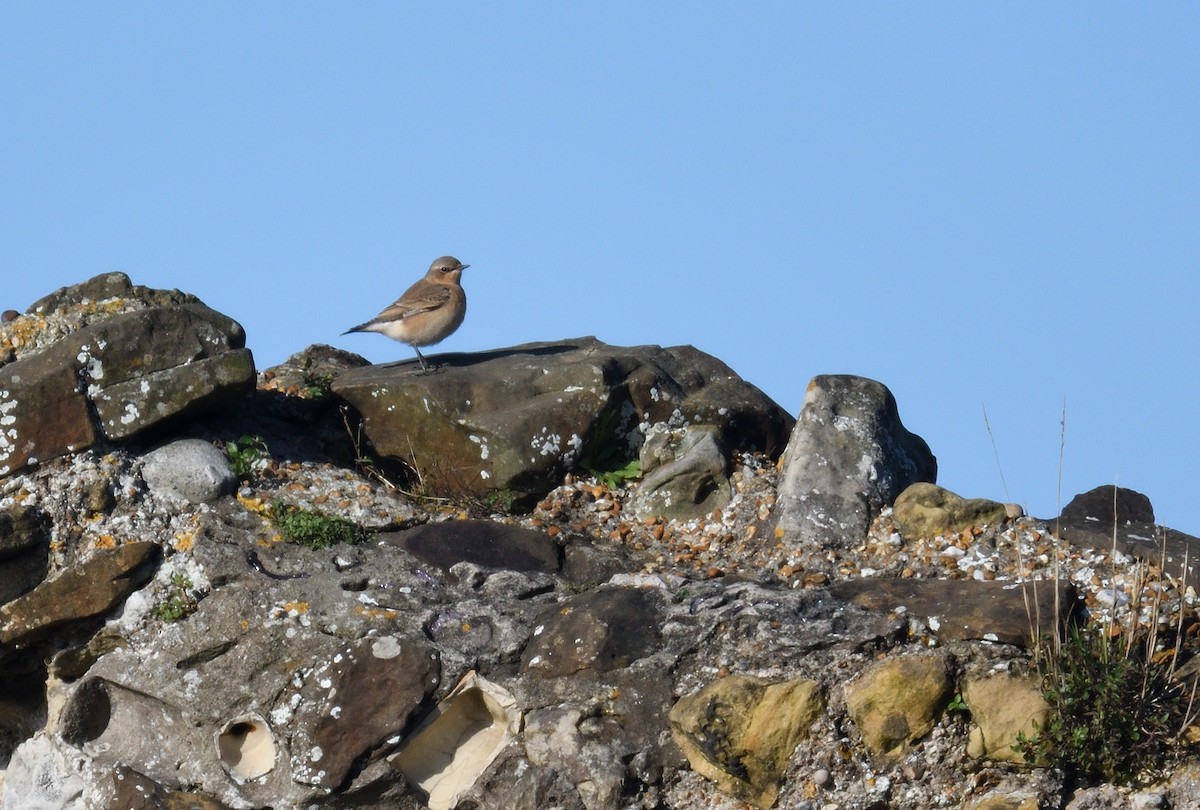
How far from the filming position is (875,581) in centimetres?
764

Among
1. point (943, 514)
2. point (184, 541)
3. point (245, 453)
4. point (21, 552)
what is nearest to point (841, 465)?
point (943, 514)

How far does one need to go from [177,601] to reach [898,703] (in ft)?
13.1

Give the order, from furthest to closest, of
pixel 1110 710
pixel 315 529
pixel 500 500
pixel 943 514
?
pixel 500 500, pixel 943 514, pixel 315 529, pixel 1110 710

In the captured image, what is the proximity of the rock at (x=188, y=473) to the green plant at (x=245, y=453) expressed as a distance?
0.26ft

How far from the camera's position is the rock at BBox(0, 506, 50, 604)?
786 cm

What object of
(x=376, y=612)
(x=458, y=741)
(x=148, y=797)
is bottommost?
(x=148, y=797)

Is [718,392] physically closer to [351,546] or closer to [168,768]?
[351,546]

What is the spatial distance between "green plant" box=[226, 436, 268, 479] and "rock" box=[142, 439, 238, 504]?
8 cm

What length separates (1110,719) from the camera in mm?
6328

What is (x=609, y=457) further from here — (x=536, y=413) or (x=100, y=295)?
(x=100, y=295)

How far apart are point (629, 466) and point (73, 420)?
3.65 metres

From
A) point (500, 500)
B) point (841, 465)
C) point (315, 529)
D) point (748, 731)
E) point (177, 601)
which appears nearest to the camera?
point (748, 731)

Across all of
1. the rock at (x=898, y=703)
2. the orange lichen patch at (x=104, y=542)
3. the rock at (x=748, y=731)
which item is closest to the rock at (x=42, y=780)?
the orange lichen patch at (x=104, y=542)

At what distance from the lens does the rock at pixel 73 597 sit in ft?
25.3
